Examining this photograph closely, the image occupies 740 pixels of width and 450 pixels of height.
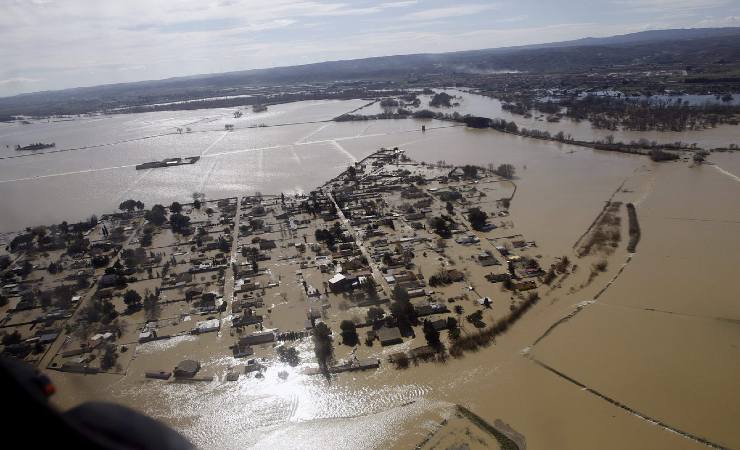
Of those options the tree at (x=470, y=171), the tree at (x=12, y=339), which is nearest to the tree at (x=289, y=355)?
the tree at (x=12, y=339)

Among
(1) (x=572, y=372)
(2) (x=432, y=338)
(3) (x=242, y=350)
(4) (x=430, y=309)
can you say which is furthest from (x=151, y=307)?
(1) (x=572, y=372)

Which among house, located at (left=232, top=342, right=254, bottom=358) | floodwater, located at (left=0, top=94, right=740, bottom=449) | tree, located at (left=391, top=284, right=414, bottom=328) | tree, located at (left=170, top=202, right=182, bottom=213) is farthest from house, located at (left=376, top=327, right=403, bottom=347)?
Result: tree, located at (left=170, top=202, right=182, bottom=213)

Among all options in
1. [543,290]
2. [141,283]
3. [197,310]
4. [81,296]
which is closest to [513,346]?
[543,290]

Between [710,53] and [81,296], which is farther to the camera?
[710,53]

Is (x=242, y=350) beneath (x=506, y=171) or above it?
beneath

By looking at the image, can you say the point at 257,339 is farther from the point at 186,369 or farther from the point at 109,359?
the point at 109,359

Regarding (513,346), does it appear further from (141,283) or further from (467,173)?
(467,173)
